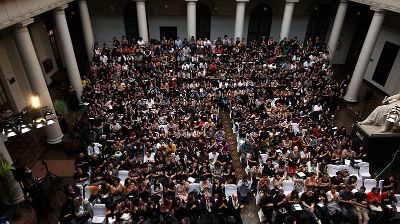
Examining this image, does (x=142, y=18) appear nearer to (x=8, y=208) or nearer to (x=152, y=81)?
(x=152, y=81)

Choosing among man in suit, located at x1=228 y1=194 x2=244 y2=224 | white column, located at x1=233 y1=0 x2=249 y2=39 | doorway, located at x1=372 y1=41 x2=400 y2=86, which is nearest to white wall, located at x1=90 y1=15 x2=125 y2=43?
white column, located at x1=233 y1=0 x2=249 y2=39

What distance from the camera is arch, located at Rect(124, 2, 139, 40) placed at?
77.7 ft

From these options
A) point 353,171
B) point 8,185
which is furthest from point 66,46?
point 353,171

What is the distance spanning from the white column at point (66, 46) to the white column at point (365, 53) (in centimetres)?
1747

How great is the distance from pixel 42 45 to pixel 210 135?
46.0 ft

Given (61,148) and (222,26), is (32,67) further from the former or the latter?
(222,26)

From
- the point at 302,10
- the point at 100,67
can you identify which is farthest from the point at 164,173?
the point at 302,10

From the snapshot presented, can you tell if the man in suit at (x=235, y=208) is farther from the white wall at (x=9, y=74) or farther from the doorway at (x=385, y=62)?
the doorway at (x=385, y=62)

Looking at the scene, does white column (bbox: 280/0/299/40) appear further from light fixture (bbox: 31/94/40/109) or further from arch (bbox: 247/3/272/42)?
light fixture (bbox: 31/94/40/109)

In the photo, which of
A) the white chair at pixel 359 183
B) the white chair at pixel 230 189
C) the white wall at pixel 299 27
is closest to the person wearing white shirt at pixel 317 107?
the white chair at pixel 359 183

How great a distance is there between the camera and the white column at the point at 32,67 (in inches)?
473

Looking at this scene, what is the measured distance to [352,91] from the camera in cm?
1927

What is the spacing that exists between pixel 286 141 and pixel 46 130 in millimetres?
11716

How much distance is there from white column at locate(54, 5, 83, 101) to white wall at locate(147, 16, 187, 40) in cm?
867
